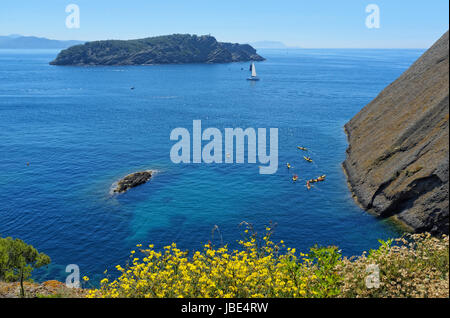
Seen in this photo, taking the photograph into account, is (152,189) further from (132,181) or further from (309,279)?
(309,279)

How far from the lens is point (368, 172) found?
5866 cm

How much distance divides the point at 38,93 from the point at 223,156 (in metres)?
125

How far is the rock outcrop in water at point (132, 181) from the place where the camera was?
6056cm

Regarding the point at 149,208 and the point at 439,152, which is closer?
the point at 439,152

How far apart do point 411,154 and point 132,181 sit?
4545 cm

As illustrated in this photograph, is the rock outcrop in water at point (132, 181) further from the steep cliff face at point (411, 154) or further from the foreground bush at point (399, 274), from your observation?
the foreground bush at point (399, 274)

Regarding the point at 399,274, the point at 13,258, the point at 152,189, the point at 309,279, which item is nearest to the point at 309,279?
the point at 309,279

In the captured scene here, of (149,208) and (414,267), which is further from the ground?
(414,267)

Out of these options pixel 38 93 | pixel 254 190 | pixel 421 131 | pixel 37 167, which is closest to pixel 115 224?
pixel 254 190

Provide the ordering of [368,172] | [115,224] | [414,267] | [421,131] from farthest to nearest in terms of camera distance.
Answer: [368,172]
[421,131]
[115,224]
[414,267]

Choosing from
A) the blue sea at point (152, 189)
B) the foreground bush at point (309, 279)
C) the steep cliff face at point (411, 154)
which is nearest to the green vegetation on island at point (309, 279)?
the foreground bush at point (309, 279)

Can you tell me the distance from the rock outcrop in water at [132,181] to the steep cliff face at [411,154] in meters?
36.8

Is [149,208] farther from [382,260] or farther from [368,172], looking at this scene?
[382,260]
